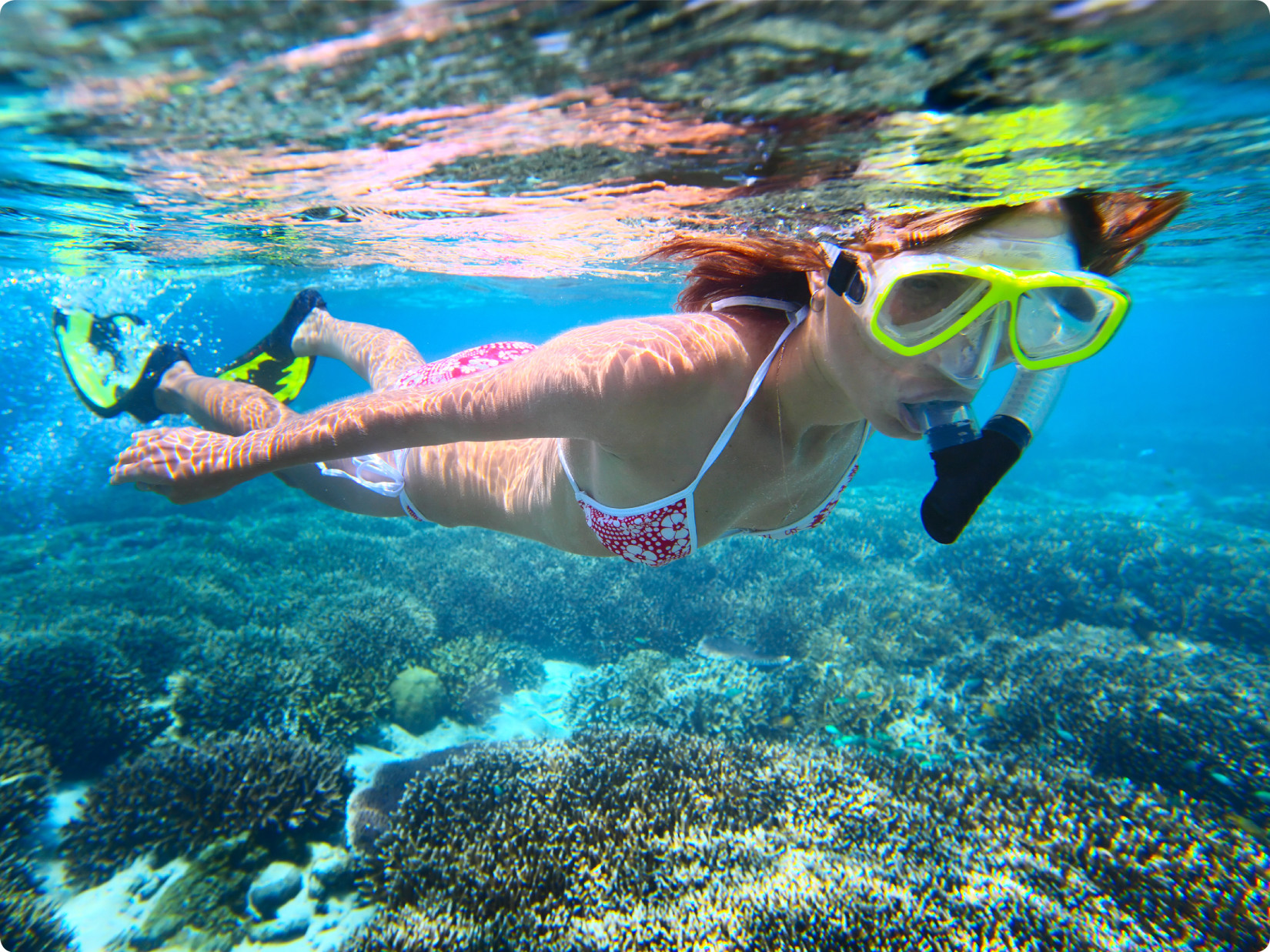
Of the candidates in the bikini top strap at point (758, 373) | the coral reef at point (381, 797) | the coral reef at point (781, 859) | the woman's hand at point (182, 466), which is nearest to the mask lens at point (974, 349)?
the bikini top strap at point (758, 373)

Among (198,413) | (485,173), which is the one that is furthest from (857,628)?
(198,413)

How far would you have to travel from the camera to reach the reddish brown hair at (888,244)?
209cm

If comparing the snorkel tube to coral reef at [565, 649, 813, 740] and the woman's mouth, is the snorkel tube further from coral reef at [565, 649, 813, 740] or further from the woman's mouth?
coral reef at [565, 649, 813, 740]

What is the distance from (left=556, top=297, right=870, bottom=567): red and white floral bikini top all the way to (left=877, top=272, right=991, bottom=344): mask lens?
1.57ft

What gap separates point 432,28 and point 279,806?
19.6 feet

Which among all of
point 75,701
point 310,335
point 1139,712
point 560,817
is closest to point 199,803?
point 75,701

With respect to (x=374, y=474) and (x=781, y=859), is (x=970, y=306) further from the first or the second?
(x=781, y=859)

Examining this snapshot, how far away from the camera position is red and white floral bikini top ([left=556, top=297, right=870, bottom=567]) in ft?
7.86

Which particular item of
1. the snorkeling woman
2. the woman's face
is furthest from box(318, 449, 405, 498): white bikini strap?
the woman's face

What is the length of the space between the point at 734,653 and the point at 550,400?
23.2 ft

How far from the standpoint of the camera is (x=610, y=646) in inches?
330

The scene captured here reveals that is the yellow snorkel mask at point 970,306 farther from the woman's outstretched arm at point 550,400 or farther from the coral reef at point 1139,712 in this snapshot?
the coral reef at point 1139,712

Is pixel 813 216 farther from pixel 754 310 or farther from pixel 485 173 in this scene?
pixel 754 310

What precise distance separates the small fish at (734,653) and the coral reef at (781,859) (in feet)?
8.51
